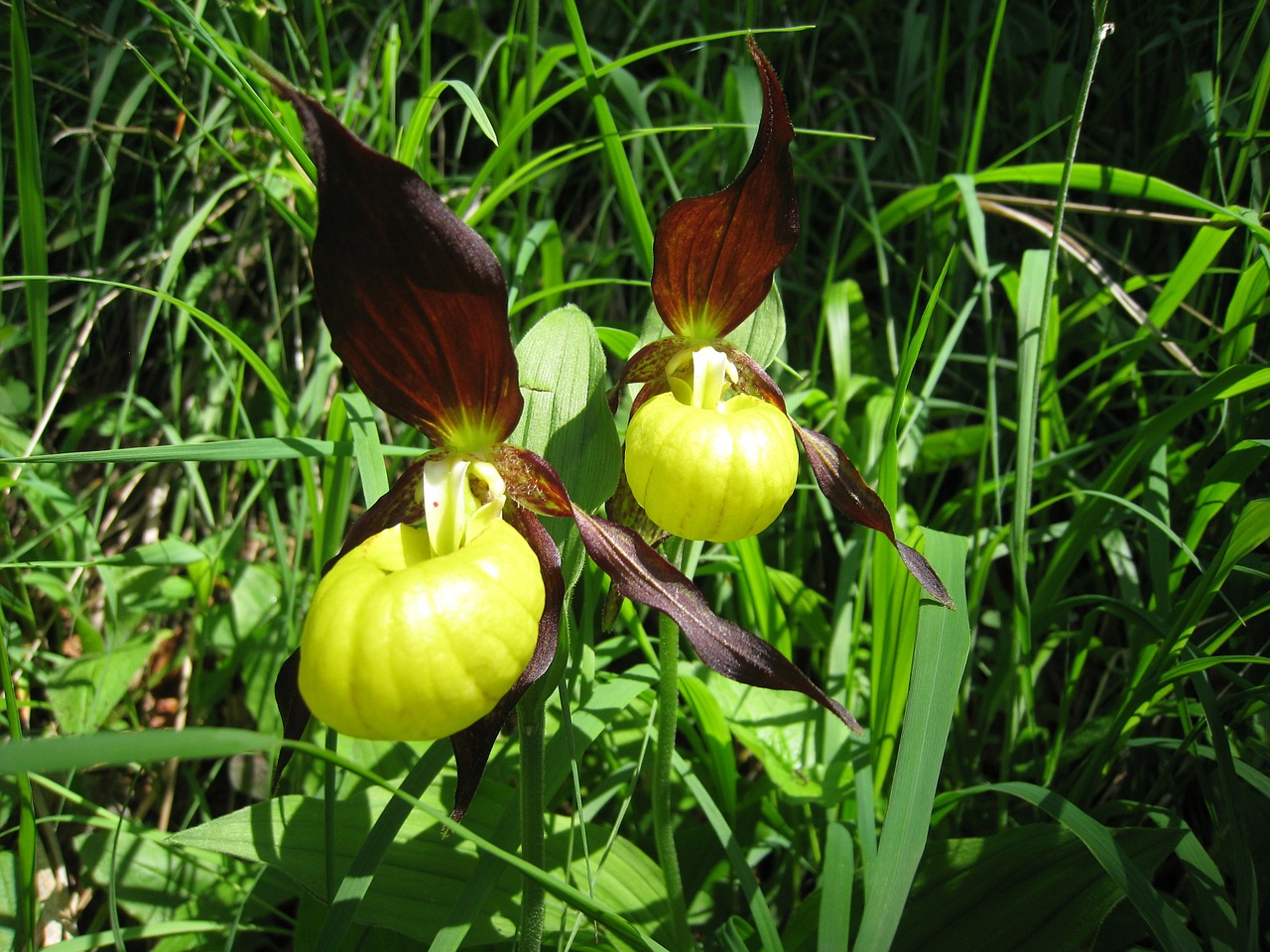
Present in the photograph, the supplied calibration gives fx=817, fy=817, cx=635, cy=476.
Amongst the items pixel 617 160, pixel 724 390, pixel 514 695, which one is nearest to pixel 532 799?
pixel 514 695

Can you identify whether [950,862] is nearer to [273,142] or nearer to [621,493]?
[621,493]

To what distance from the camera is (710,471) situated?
100cm

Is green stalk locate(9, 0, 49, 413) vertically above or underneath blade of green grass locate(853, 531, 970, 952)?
above

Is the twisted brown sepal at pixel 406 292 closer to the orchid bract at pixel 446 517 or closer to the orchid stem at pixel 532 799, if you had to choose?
the orchid bract at pixel 446 517

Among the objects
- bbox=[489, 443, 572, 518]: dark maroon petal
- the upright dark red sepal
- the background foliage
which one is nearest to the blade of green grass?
the background foliage

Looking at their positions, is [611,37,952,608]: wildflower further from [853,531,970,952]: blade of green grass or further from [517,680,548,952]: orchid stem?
[517,680,548,952]: orchid stem

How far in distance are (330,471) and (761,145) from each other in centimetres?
82

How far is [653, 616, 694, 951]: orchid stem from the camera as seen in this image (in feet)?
3.76

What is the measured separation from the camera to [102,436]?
187 centimetres

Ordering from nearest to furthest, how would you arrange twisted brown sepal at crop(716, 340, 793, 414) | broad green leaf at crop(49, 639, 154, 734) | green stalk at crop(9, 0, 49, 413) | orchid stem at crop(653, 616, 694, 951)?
green stalk at crop(9, 0, 49, 413) < orchid stem at crop(653, 616, 694, 951) < twisted brown sepal at crop(716, 340, 793, 414) < broad green leaf at crop(49, 639, 154, 734)

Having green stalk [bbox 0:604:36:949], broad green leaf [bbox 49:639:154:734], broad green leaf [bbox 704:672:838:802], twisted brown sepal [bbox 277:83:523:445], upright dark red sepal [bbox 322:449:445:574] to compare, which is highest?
twisted brown sepal [bbox 277:83:523:445]

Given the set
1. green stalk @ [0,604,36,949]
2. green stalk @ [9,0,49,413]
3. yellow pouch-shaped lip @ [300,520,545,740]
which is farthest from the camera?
green stalk @ [9,0,49,413]

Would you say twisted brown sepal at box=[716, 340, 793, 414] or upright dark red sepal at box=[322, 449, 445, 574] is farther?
twisted brown sepal at box=[716, 340, 793, 414]

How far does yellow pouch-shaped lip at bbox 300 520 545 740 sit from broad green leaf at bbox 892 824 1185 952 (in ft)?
2.37
